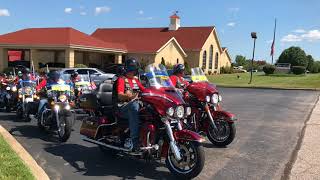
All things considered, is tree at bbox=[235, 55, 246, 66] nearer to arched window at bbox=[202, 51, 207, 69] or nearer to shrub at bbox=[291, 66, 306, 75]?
shrub at bbox=[291, 66, 306, 75]

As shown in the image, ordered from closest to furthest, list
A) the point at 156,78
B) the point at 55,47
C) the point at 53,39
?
1. the point at 156,78
2. the point at 55,47
3. the point at 53,39

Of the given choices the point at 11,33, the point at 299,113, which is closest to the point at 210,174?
the point at 299,113

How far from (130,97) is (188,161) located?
1445mm

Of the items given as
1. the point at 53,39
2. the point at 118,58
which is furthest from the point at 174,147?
the point at 118,58

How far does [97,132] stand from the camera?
794 centimetres

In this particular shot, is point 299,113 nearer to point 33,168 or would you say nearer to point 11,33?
point 33,168

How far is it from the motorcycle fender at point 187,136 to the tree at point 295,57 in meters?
66.6

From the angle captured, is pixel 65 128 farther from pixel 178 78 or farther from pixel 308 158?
pixel 308 158

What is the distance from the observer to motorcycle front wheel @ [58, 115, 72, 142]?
369 inches

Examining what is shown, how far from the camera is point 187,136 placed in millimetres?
6535

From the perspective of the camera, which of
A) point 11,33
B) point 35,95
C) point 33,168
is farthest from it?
point 11,33

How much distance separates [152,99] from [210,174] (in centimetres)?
150

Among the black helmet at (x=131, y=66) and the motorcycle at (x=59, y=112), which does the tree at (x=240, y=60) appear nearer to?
the motorcycle at (x=59, y=112)

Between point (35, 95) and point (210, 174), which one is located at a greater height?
point (35, 95)
